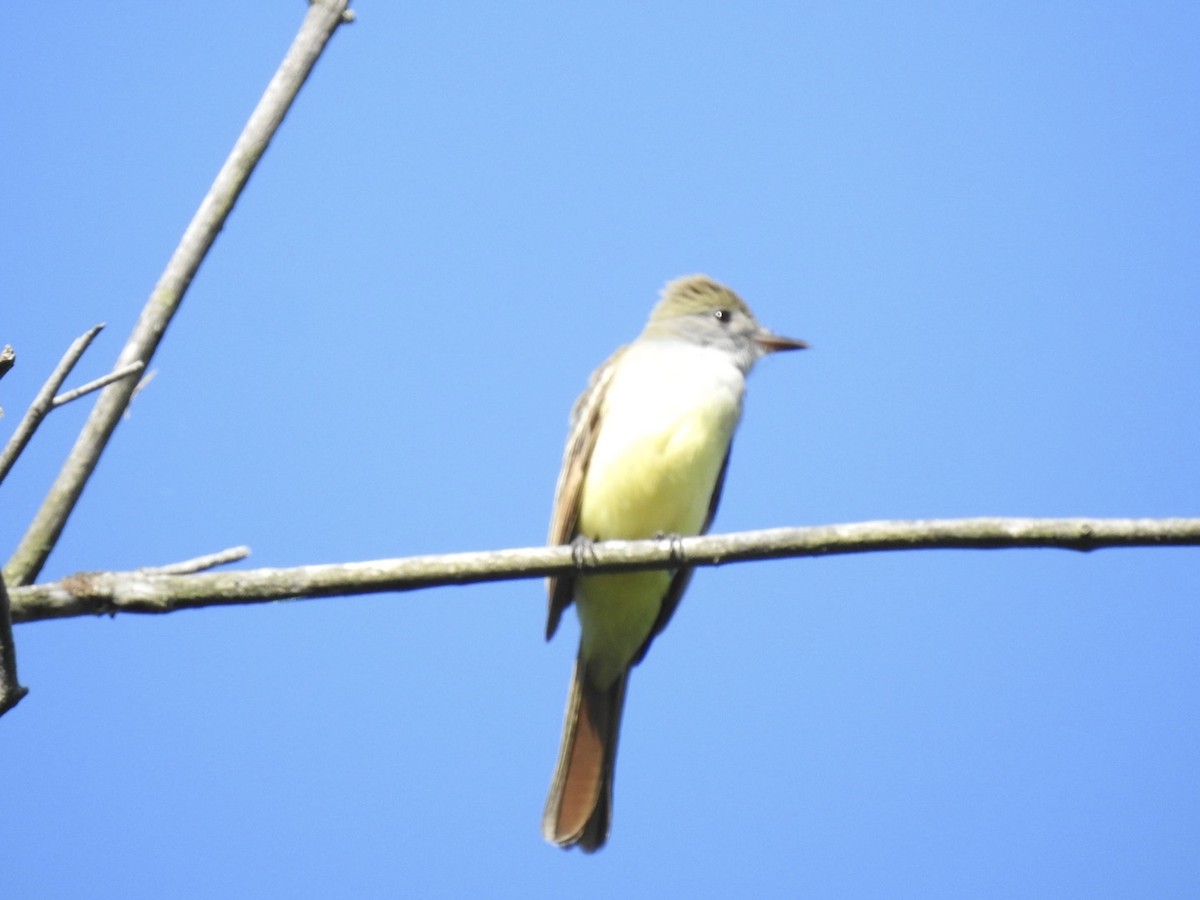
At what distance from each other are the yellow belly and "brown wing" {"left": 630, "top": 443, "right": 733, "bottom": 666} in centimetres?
6

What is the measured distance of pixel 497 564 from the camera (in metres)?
3.98

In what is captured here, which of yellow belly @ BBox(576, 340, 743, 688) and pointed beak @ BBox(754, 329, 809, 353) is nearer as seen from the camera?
yellow belly @ BBox(576, 340, 743, 688)

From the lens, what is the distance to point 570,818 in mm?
6938

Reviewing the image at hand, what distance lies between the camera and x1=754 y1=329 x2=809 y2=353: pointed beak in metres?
7.83

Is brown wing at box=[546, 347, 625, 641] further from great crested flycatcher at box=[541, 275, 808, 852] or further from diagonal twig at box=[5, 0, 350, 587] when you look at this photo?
diagonal twig at box=[5, 0, 350, 587]

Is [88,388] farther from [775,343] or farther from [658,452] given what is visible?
[775,343]

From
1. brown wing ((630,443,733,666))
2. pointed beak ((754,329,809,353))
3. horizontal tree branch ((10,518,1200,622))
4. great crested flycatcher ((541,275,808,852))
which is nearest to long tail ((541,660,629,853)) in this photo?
great crested flycatcher ((541,275,808,852))

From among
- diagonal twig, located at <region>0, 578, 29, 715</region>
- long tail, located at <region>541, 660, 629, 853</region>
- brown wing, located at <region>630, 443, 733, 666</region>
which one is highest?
brown wing, located at <region>630, 443, 733, 666</region>

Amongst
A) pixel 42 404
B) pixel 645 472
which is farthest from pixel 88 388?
pixel 645 472

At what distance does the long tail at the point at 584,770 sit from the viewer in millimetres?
6941

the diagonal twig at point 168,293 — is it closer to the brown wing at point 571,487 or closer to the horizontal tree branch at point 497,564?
the horizontal tree branch at point 497,564

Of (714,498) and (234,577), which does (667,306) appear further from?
(234,577)

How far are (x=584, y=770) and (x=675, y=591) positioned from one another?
1008 mm

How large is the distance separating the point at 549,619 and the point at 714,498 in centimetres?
107
